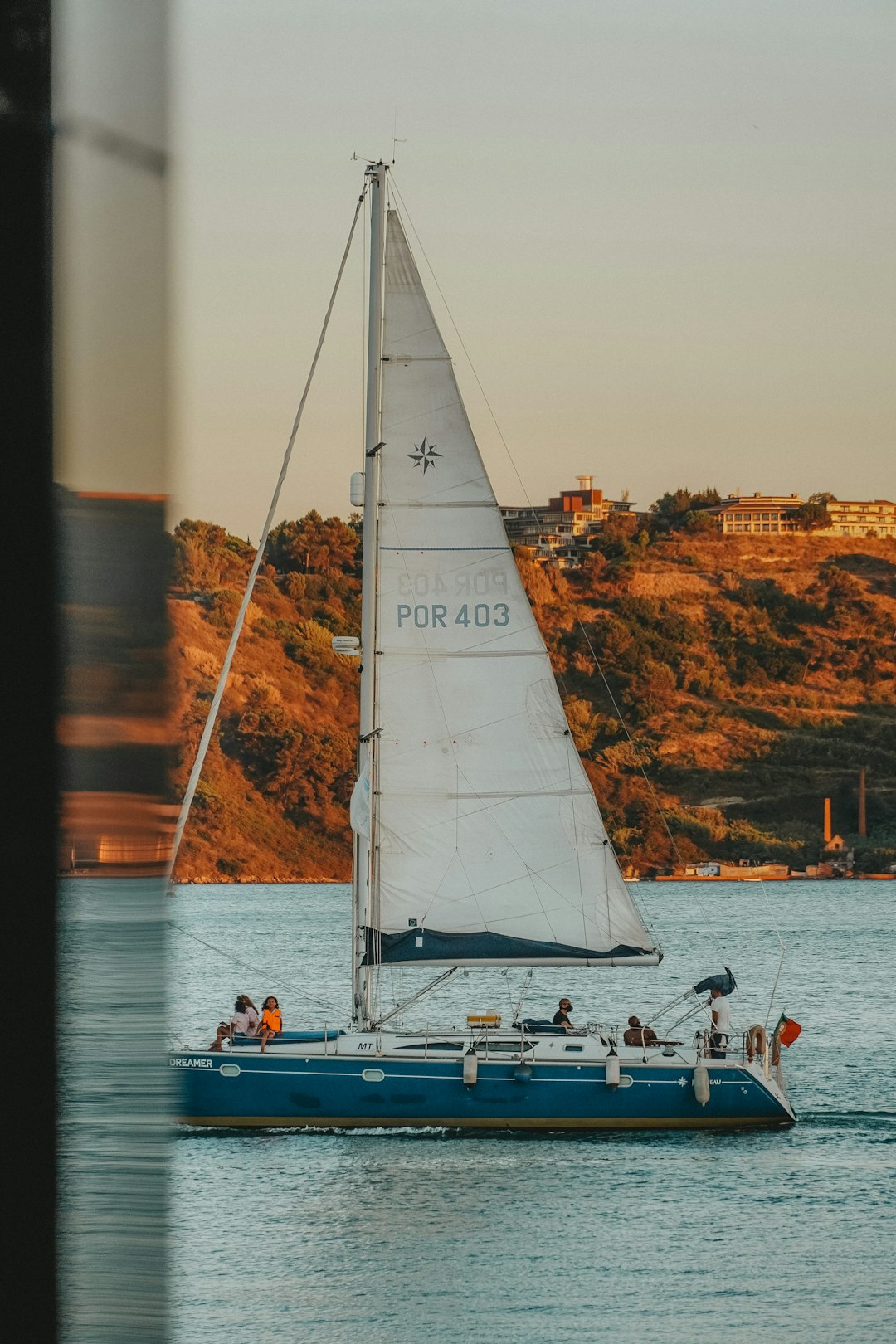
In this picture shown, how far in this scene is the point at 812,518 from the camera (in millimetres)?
133000

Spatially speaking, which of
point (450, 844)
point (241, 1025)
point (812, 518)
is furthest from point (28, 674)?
point (812, 518)

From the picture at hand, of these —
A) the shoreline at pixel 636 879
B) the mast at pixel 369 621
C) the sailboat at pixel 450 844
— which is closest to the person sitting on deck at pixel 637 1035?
the sailboat at pixel 450 844

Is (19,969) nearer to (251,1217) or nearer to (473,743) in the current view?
(473,743)

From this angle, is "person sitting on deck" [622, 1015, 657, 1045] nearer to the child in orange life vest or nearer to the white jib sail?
the white jib sail

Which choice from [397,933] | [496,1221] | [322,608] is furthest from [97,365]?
[322,608]

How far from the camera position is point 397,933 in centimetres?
1792

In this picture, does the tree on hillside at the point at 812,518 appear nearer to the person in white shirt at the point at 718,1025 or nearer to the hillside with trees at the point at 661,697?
the hillside with trees at the point at 661,697

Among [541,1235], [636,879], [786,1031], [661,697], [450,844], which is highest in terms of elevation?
[661,697]

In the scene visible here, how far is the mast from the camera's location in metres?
17.9

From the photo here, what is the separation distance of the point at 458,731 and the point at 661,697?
98105 millimetres

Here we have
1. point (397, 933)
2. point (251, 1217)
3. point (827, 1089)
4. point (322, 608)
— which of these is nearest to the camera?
point (397, 933)

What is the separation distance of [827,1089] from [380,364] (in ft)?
57.0

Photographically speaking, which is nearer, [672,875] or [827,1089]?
[827,1089]

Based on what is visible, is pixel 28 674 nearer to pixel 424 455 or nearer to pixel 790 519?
pixel 424 455
